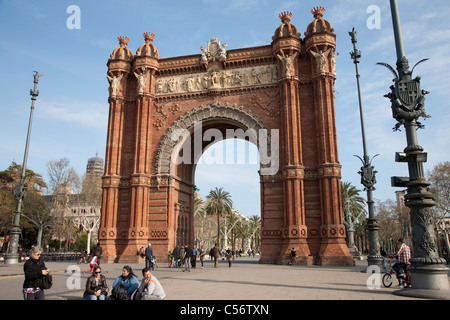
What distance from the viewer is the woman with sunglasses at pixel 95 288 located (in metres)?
7.45

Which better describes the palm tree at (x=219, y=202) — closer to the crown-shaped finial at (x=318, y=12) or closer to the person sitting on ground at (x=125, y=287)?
the crown-shaped finial at (x=318, y=12)

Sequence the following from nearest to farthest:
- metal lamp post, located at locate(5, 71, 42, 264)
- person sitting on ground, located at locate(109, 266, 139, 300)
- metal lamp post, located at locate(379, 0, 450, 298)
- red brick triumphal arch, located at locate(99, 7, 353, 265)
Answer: person sitting on ground, located at locate(109, 266, 139, 300) < metal lamp post, located at locate(379, 0, 450, 298) < metal lamp post, located at locate(5, 71, 42, 264) < red brick triumphal arch, located at locate(99, 7, 353, 265)

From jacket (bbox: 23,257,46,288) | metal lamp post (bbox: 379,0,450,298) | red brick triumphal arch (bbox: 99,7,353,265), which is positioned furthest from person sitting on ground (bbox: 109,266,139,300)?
red brick triumphal arch (bbox: 99,7,353,265)

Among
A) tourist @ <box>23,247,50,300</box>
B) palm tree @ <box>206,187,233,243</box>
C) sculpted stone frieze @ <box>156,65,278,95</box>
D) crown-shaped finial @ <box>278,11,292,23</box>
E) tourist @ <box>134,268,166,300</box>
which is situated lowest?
tourist @ <box>134,268,166,300</box>

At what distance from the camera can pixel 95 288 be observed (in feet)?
24.6

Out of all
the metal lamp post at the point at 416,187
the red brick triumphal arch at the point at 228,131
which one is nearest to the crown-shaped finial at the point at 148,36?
the red brick triumphal arch at the point at 228,131

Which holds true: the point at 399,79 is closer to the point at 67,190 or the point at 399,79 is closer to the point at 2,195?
the point at 67,190

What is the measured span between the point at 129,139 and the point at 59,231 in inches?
1269

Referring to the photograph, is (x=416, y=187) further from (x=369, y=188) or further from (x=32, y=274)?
(x=32, y=274)

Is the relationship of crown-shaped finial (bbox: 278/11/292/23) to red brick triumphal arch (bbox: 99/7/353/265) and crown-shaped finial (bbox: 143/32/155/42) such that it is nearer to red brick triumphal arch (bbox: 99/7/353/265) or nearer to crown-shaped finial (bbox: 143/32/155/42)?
red brick triumphal arch (bbox: 99/7/353/265)

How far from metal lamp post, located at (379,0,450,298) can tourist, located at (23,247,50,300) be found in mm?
8708

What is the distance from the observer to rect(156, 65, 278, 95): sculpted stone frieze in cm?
2644

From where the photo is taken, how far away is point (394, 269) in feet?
36.7

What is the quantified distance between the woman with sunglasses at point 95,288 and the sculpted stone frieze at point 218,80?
69.5ft
